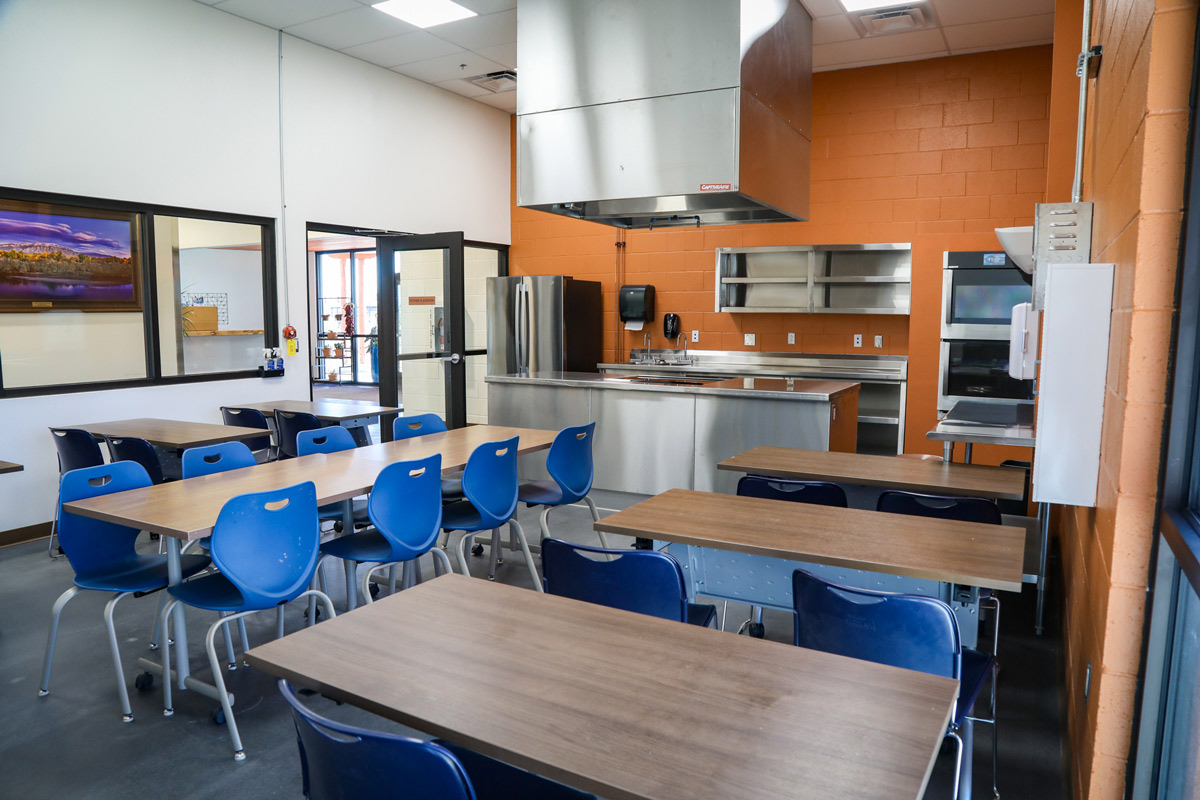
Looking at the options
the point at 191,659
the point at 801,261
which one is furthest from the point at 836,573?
the point at 801,261

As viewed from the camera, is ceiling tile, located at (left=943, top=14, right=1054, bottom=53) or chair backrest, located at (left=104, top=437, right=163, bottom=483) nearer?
chair backrest, located at (left=104, top=437, right=163, bottom=483)

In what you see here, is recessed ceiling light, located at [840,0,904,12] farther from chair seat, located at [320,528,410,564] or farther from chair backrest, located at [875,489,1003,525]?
chair seat, located at [320,528,410,564]

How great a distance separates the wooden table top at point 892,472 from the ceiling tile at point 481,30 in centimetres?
400

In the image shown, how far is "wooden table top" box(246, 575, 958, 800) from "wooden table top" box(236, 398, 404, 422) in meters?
3.34

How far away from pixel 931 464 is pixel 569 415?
112 inches

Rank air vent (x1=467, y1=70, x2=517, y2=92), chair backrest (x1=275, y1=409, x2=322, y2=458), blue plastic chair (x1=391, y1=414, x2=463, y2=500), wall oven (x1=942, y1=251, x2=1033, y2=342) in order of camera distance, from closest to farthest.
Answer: blue plastic chair (x1=391, y1=414, x2=463, y2=500)
chair backrest (x1=275, y1=409, x2=322, y2=458)
wall oven (x1=942, y1=251, x2=1033, y2=342)
air vent (x1=467, y1=70, x2=517, y2=92)

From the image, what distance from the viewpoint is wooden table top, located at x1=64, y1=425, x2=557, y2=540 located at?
253cm

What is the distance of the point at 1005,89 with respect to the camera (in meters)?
6.36

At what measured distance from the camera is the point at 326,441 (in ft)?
13.1

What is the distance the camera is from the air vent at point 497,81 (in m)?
7.11

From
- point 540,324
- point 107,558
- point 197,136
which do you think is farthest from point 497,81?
point 107,558

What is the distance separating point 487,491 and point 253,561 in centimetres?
120

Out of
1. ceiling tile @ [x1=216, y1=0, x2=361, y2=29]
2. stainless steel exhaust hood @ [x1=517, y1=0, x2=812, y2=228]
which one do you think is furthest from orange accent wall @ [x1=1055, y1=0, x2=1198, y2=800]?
ceiling tile @ [x1=216, y1=0, x2=361, y2=29]

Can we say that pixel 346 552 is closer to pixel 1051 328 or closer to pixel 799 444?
pixel 1051 328
